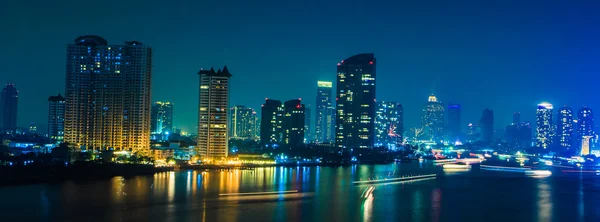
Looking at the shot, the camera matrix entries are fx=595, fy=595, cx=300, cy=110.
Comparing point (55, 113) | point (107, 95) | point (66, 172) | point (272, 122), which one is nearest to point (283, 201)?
point (66, 172)

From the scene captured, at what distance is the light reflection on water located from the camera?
68.0 feet

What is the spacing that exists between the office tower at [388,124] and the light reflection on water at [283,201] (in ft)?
165

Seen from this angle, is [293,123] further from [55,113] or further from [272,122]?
[55,113]

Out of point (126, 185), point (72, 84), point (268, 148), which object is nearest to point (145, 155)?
point (72, 84)

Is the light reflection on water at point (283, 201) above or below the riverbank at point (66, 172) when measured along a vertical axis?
below

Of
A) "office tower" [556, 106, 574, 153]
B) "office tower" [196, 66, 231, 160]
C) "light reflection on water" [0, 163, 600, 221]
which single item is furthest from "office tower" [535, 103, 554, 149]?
"office tower" [196, 66, 231, 160]

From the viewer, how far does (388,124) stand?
90.7 m

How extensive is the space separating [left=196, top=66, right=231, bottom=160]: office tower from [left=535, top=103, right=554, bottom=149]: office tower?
195 ft

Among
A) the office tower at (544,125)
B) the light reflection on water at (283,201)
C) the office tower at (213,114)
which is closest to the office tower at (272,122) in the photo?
the office tower at (213,114)

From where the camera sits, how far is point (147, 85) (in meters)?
45.2

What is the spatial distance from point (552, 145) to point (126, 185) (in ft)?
236

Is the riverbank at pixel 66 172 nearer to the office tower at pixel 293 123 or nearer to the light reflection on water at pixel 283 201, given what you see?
the light reflection on water at pixel 283 201

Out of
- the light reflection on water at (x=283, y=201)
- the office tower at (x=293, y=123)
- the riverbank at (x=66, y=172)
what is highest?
the office tower at (x=293, y=123)

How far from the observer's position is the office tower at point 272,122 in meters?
71.7
